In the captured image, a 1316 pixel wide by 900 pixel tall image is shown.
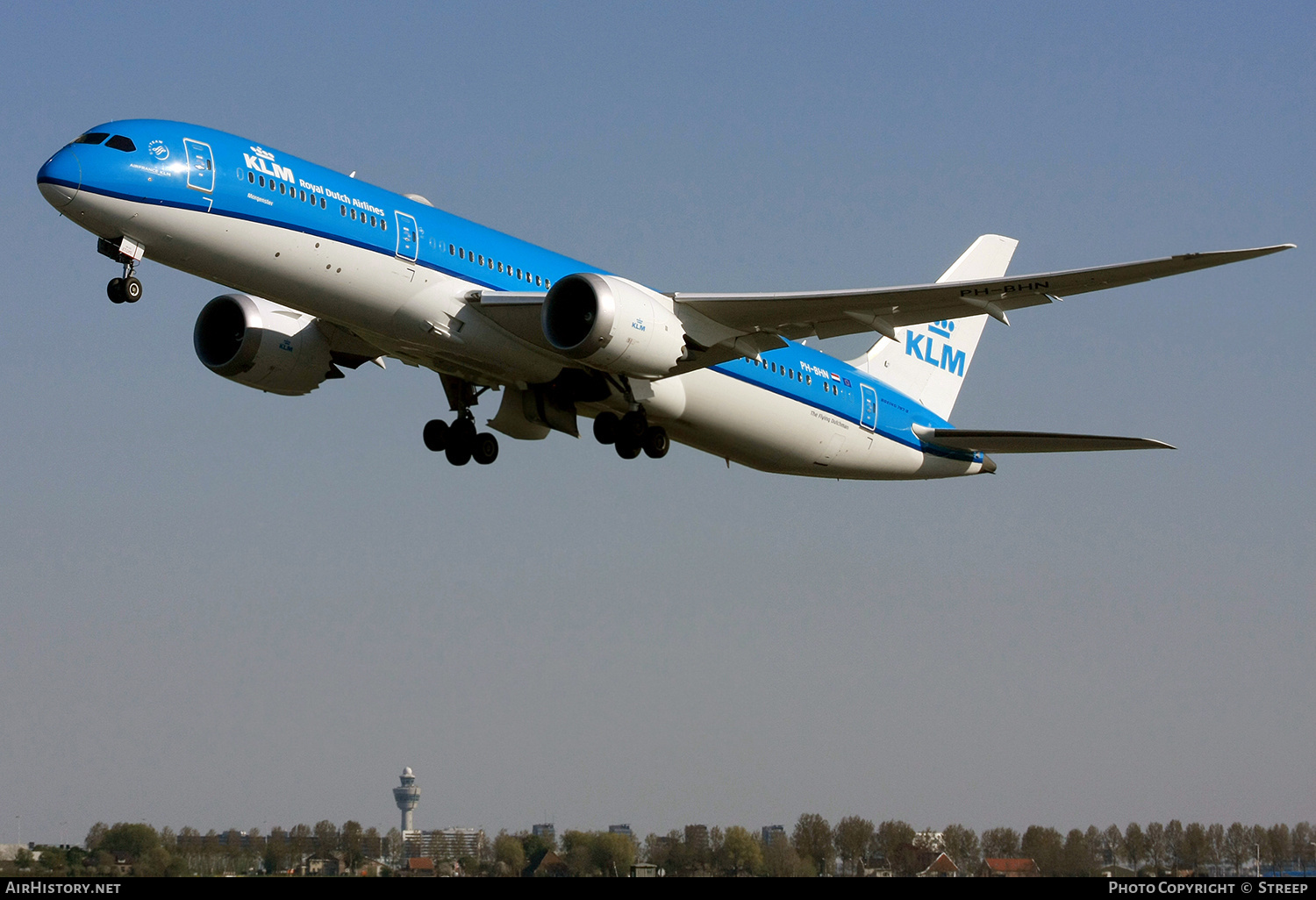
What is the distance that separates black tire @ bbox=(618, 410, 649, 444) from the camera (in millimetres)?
30891

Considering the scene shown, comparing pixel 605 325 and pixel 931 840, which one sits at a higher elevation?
pixel 605 325

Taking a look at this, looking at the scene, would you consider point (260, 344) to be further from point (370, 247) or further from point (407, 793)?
point (407, 793)

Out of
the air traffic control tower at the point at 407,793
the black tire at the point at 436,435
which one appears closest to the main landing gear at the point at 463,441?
the black tire at the point at 436,435

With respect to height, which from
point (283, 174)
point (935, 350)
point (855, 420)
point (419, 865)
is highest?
point (935, 350)

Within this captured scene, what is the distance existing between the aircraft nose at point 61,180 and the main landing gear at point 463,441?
11320 mm

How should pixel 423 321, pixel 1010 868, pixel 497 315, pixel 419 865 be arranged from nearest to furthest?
1. pixel 419 865
2. pixel 1010 868
3. pixel 423 321
4. pixel 497 315

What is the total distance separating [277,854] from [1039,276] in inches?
639

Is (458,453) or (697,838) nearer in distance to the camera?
(697,838)

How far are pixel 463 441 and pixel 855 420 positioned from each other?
9087 millimetres

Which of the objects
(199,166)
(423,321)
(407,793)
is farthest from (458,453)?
(407,793)

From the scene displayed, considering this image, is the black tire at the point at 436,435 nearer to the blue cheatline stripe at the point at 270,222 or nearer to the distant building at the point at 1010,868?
the blue cheatline stripe at the point at 270,222

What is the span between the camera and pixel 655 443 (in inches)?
1238
